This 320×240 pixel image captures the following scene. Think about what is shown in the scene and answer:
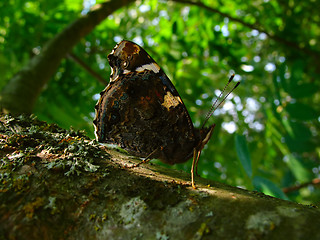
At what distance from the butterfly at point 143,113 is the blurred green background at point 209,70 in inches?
31.5

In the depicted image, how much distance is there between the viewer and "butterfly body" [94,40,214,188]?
162 cm

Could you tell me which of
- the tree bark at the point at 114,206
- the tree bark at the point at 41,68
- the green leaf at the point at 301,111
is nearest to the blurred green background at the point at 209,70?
the green leaf at the point at 301,111

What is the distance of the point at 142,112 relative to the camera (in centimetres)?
170

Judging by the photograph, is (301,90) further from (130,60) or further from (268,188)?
(130,60)

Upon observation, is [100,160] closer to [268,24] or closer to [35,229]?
[35,229]

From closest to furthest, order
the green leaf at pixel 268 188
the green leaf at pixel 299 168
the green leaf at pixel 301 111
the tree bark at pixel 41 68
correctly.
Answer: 1. the green leaf at pixel 268 188
2. the tree bark at pixel 41 68
3. the green leaf at pixel 301 111
4. the green leaf at pixel 299 168

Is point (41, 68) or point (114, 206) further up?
point (41, 68)

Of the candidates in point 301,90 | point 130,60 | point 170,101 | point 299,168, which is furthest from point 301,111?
point 130,60

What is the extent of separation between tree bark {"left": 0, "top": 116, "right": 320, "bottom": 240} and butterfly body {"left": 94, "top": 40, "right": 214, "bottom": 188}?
57cm

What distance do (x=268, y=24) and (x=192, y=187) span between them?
326cm

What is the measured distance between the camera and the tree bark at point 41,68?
209cm

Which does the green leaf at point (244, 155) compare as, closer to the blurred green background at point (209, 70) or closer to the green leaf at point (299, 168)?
the blurred green background at point (209, 70)

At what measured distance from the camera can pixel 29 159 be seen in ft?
3.41

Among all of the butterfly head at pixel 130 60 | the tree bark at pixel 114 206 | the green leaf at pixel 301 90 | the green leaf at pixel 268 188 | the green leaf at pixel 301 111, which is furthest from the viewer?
the green leaf at pixel 301 90
